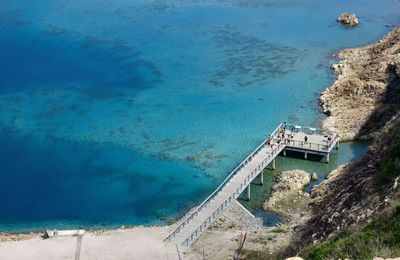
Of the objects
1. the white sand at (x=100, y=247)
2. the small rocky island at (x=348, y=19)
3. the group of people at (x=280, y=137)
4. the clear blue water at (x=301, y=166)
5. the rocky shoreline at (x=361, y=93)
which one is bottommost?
the white sand at (x=100, y=247)

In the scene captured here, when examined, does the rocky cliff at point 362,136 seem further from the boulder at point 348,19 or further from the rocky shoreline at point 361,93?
the boulder at point 348,19

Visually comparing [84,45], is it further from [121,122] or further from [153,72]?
[121,122]

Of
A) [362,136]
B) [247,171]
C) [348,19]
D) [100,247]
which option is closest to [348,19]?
[348,19]

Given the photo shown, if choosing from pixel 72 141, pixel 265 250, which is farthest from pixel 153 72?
pixel 265 250

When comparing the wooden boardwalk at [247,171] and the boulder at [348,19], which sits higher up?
the boulder at [348,19]

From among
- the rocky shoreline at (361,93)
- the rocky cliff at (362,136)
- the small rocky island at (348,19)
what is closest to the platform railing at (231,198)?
the rocky cliff at (362,136)

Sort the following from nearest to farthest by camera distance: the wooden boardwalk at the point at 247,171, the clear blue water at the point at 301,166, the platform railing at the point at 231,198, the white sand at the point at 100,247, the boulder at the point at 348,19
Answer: the white sand at the point at 100,247
the platform railing at the point at 231,198
the wooden boardwalk at the point at 247,171
the clear blue water at the point at 301,166
the boulder at the point at 348,19

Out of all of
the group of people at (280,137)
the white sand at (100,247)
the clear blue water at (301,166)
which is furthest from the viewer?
the group of people at (280,137)

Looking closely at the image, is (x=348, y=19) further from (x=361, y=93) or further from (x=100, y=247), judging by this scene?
(x=100, y=247)
